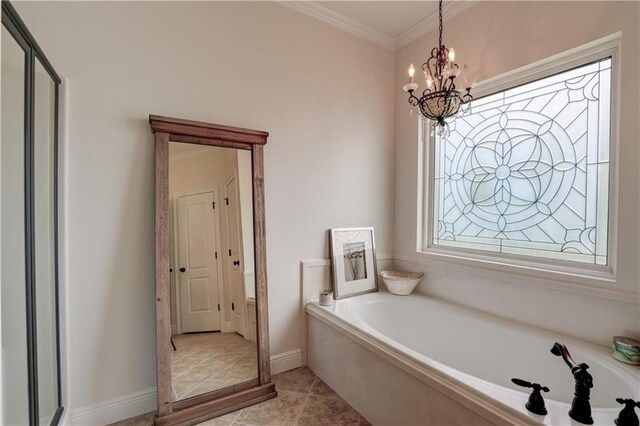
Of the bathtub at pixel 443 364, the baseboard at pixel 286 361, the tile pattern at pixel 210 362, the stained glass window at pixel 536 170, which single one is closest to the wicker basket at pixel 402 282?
the bathtub at pixel 443 364

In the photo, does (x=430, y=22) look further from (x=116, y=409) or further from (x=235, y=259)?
(x=116, y=409)

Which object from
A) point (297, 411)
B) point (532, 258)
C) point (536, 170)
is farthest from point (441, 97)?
point (297, 411)

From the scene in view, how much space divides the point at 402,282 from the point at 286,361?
117cm

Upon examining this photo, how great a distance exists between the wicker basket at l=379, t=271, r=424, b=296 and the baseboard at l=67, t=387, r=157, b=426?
192cm

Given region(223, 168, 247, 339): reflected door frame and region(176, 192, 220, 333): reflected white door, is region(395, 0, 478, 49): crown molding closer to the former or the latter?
region(223, 168, 247, 339): reflected door frame

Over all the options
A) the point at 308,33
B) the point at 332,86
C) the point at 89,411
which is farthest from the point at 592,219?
the point at 89,411

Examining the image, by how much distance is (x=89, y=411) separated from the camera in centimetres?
176

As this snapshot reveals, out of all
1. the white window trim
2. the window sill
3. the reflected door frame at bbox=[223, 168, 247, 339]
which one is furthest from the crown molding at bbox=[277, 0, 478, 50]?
the window sill

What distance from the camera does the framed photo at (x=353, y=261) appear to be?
→ 2.60 m

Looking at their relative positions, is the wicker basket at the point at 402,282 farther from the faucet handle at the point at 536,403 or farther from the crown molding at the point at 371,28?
the crown molding at the point at 371,28

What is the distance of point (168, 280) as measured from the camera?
73.5 inches

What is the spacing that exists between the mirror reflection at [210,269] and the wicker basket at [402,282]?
123 centimetres

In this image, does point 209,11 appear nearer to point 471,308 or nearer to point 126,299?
point 126,299

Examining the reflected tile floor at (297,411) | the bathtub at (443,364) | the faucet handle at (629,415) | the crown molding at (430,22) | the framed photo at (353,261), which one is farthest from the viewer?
the framed photo at (353,261)
